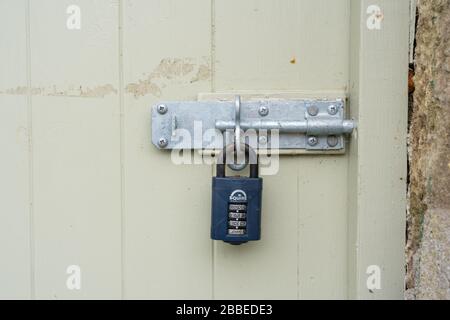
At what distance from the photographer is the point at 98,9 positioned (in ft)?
2.77

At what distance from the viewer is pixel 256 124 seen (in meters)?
0.81

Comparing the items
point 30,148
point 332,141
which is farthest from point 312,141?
point 30,148

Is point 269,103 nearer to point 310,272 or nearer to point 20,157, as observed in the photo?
point 310,272

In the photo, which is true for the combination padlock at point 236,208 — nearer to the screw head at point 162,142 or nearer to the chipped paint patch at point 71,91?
the screw head at point 162,142

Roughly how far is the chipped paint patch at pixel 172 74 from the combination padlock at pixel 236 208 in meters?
0.19

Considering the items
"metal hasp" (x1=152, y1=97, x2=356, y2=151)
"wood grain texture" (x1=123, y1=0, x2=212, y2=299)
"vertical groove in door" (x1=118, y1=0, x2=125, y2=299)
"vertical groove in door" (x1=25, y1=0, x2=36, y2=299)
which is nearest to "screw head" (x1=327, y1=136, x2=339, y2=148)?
"metal hasp" (x1=152, y1=97, x2=356, y2=151)

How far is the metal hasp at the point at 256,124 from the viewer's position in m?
0.81

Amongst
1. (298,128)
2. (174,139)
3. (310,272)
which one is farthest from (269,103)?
(310,272)

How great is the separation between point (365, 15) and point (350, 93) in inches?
5.1

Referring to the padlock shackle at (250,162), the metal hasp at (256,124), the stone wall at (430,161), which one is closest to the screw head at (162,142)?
the metal hasp at (256,124)

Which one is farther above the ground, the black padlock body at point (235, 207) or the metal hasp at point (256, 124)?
the metal hasp at point (256, 124)

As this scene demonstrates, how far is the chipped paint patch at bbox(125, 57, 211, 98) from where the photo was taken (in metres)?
0.84

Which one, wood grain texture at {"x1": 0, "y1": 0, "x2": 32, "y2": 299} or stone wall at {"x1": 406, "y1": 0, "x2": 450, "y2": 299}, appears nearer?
stone wall at {"x1": 406, "y1": 0, "x2": 450, "y2": 299}

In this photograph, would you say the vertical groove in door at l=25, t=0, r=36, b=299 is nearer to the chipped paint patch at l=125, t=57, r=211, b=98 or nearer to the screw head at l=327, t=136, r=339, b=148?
the chipped paint patch at l=125, t=57, r=211, b=98
